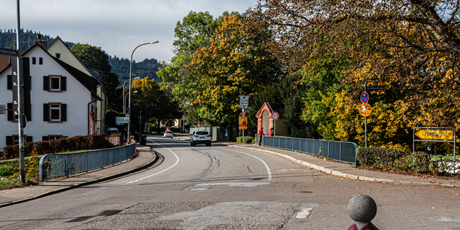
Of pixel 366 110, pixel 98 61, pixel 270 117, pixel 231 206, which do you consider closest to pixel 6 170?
pixel 270 117

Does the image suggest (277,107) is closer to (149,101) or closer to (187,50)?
(187,50)

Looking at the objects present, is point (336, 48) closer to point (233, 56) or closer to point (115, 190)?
point (115, 190)

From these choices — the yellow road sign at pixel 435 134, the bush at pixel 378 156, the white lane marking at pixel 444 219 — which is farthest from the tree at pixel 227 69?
the white lane marking at pixel 444 219

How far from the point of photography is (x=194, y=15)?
55500 millimetres

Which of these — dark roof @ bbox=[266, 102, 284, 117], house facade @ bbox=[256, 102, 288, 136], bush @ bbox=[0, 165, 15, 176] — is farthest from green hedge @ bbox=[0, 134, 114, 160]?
dark roof @ bbox=[266, 102, 284, 117]

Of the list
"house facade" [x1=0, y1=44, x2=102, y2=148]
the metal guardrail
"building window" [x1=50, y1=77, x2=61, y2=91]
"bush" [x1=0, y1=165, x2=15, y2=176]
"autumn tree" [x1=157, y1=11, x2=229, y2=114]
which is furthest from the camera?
"autumn tree" [x1=157, y1=11, x2=229, y2=114]

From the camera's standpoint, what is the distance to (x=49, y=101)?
41.9 metres

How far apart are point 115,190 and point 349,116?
48.9 ft

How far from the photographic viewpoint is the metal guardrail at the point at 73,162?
46.2 feet

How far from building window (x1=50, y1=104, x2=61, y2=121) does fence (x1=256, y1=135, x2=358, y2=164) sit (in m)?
23.9

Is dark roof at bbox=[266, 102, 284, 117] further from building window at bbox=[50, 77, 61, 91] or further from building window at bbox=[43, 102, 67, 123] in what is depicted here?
building window at bbox=[50, 77, 61, 91]

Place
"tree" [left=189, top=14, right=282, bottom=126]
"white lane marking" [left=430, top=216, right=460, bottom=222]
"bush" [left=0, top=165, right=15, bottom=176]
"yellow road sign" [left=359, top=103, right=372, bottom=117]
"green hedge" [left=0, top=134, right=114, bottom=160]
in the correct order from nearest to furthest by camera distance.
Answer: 1. "white lane marking" [left=430, top=216, right=460, bottom=222]
2. "yellow road sign" [left=359, top=103, right=372, bottom=117]
3. "bush" [left=0, top=165, right=15, bottom=176]
4. "green hedge" [left=0, top=134, right=114, bottom=160]
5. "tree" [left=189, top=14, right=282, bottom=126]

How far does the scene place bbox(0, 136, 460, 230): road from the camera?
7000mm

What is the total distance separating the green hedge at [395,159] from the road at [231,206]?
3.15 metres
